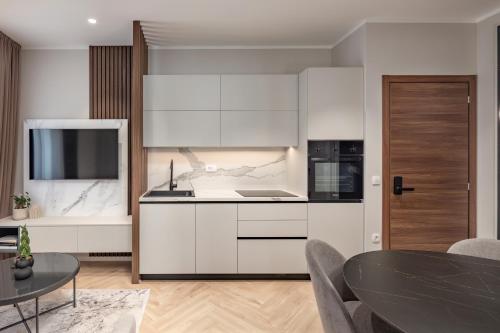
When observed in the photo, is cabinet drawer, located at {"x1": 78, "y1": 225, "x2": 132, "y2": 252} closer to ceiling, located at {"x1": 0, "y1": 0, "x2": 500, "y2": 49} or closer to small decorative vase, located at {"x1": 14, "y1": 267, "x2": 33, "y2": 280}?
small decorative vase, located at {"x1": 14, "y1": 267, "x2": 33, "y2": 280}

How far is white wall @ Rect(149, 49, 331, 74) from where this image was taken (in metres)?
3.83

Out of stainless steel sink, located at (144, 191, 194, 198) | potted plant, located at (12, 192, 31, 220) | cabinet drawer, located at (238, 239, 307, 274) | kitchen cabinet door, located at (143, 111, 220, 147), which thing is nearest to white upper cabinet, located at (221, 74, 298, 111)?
kitchen cabinet door, located at (143, 111, 220, 147)

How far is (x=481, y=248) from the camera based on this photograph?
1.84m

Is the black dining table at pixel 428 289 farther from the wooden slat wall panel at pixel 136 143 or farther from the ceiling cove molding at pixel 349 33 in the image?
the ceiling cove molding at pixel 349 33

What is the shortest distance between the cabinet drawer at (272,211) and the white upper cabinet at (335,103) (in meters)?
0.72

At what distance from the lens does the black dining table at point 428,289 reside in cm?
102

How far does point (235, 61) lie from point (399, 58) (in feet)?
5.90

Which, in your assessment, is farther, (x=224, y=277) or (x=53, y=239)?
(x=53, y=239)

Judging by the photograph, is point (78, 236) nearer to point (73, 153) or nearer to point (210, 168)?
point (73, 153)

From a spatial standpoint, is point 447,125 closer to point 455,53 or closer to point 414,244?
point 455,53

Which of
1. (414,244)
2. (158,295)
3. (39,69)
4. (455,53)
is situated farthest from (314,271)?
(39,69)

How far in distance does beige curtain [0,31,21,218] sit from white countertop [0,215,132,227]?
24 cm

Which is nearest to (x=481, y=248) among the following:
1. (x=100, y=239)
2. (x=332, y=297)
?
(x=332, y=297)

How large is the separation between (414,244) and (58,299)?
10.8ft
